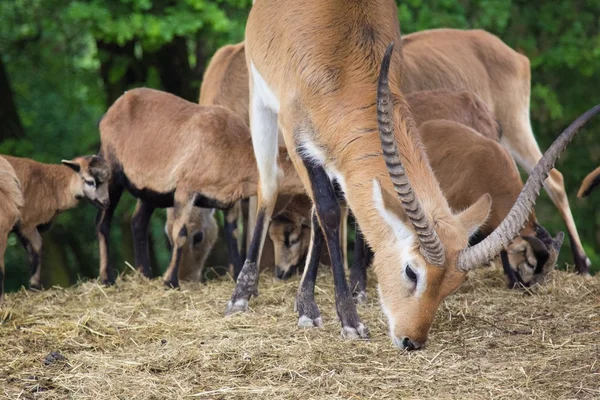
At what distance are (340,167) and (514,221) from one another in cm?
126

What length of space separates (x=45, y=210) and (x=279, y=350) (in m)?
4.17

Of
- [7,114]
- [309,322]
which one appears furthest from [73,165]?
[7,114]

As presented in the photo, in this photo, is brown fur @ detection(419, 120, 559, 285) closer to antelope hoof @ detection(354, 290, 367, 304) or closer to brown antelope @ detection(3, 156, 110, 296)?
antelope hoof @ detection(354, 290, 367, 304)

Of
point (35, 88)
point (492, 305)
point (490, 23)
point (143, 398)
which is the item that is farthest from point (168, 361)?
point (35, 88)

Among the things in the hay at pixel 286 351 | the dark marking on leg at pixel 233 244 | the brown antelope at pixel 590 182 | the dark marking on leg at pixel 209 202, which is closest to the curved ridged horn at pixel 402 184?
the hay at pixel 286 351

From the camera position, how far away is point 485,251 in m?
5.87

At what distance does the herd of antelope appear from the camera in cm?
609

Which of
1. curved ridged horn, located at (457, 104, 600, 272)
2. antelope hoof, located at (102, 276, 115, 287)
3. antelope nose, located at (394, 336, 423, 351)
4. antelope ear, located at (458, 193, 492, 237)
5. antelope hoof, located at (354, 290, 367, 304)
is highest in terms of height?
curved ridged horn, located at (457, 104, 600, 272)

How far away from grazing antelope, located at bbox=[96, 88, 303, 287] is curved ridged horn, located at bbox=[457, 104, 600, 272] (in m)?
2.84

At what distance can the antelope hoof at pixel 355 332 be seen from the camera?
674cm

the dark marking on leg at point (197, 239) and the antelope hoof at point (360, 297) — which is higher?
the antelope hoof at point (360, 297)

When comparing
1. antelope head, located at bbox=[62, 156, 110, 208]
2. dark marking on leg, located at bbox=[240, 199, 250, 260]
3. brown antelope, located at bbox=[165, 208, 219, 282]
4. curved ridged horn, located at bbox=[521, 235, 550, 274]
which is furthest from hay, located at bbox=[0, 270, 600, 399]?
brown antelope, located at bbox=[165, 208, 219, 282]

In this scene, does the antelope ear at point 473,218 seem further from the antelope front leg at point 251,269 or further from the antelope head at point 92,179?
the antelope head at point 92,179

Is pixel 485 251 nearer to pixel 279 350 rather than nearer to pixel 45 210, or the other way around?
pixel 279 350
